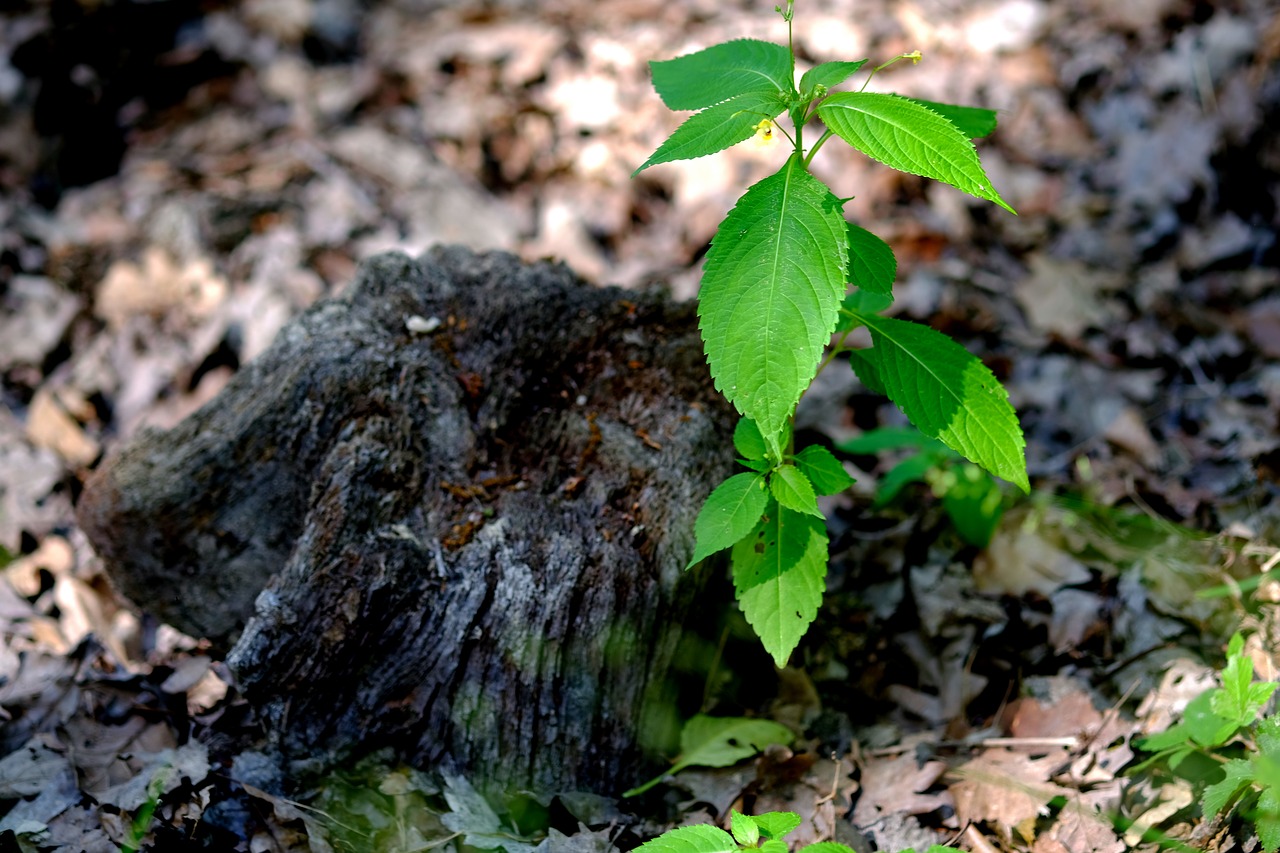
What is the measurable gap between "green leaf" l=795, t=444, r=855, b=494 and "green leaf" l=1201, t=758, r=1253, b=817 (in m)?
0.91

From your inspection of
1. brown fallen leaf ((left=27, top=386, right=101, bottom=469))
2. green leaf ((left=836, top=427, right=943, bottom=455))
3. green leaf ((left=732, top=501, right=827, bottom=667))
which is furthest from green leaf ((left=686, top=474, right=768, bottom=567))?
brown fallen leaf ((left=27, top=386, right=101, bottom=469))

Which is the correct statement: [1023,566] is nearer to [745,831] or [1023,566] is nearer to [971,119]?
[971,119]

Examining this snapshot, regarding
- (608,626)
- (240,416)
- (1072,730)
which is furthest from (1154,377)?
(240,416)

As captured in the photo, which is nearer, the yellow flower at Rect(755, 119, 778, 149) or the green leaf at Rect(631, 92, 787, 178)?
the green leaf at Rect(631, 92, 787, 178)

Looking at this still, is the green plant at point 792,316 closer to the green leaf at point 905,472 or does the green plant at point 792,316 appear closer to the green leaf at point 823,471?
the green leaf at point 823,471

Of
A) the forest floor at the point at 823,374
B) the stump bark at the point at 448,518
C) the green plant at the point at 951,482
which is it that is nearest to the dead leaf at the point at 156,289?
the forest floor at the point at 823,374

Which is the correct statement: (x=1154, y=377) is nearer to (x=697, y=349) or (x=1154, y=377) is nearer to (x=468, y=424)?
(x=697, y=349)

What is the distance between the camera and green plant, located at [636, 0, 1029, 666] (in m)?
1.72

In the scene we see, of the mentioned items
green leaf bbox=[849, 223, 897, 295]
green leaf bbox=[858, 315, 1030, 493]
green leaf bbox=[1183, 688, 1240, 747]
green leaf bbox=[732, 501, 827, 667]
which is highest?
green leaf bbox=[849, 223, 897, 295]

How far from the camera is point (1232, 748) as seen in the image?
2.07m

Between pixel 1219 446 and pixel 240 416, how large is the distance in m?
3.30

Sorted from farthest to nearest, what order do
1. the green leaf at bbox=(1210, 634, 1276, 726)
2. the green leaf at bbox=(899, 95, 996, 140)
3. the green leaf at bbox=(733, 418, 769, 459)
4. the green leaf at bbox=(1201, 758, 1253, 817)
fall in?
the green leaf at bbox=(899, 95, 996, 140)
the green leaf at bbox=(733, 418, 769, 459)
the green leaf at bbox=(1210, 634, 1276, 726)
the green leaf at bbox=(1201, 758, 1253, 817)

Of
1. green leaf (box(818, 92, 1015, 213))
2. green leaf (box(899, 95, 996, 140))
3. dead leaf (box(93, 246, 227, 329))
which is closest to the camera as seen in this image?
green leaf (box(818, 92, 1015, 213))

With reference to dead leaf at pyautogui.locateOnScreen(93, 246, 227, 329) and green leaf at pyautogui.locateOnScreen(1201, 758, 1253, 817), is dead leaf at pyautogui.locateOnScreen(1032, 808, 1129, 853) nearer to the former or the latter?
green leaf at pyautogui.locateOnScreen(1201, 758, 1253, 817)
